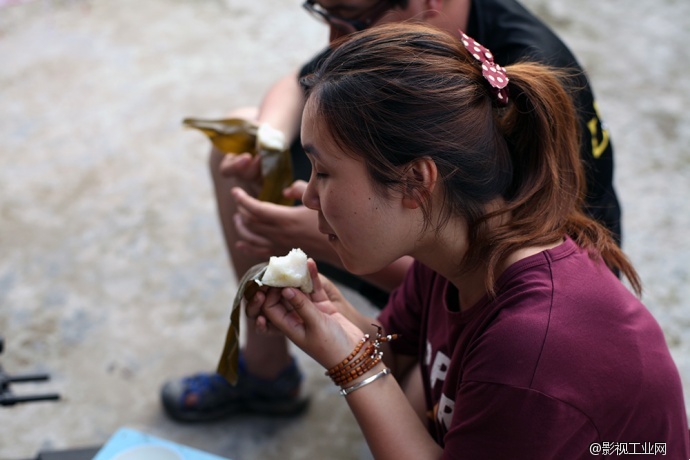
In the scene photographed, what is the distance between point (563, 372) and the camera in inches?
49.2

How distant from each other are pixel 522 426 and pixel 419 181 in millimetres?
448

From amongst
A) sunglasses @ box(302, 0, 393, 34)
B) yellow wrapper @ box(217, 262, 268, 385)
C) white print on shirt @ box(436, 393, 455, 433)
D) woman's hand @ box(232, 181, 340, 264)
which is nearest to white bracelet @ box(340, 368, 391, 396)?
white print on shirt @ box(436, 393, 455, 433)

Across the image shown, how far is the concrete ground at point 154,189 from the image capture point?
8.22 feet

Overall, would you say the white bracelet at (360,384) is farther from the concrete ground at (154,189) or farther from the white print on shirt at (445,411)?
the concrete ground at (154,189)

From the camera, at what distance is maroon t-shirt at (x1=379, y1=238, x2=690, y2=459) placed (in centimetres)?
125

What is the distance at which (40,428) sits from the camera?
243 cm

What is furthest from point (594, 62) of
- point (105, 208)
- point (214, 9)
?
point (105, 208)

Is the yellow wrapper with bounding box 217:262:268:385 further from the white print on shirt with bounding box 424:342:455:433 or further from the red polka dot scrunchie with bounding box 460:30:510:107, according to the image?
the red polka dot scrunchie with bounding box 460:30:510:107

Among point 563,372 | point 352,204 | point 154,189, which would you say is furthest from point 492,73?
point 154,189

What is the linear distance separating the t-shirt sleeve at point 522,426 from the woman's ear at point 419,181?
0.34 metres

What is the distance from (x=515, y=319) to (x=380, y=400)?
0.35 m

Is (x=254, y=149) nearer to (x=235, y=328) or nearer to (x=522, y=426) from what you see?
(x=235, y=328)

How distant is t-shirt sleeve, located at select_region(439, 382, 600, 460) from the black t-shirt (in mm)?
730

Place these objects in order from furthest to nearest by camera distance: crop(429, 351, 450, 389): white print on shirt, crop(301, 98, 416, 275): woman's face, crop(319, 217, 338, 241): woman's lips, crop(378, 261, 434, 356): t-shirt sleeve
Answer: crop(378, 261, 434, 356): t-shirt sleeve → crop(429, 351, 450, 389): white print on shirt → crop(319, 217, 338, 241): woman's lips → crop(301, 98, 416, 275): woman's face
